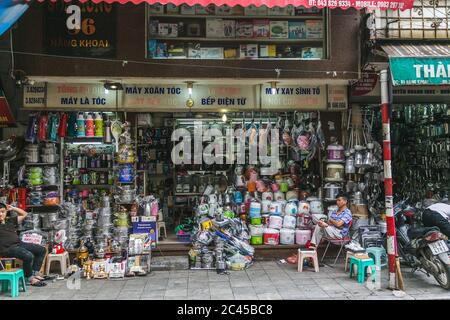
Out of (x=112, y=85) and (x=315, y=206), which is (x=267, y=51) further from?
(x=315, y=206)

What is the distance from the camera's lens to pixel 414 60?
718 centimetres

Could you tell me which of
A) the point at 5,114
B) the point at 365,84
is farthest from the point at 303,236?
the point at 5,114

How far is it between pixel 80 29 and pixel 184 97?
2.34m

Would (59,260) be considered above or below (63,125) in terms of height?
below

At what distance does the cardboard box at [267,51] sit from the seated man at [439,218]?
410cm

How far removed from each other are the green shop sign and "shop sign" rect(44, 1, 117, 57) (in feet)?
16.6

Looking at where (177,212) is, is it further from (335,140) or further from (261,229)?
(335,140)

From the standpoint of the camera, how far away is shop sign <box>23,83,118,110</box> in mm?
8445

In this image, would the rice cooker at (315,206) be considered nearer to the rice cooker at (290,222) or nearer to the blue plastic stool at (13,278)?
the rice cooker at (290,222)

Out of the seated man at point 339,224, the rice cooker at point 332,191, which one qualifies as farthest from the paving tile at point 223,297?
the rice cooker at point 332,191

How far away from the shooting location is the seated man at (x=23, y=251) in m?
6.59

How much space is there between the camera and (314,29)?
8.56m

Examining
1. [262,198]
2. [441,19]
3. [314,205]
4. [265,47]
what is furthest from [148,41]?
[441,19]

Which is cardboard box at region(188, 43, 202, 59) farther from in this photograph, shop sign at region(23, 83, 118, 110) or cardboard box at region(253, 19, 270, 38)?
shop sign at region(23, 83, 118, 110)
